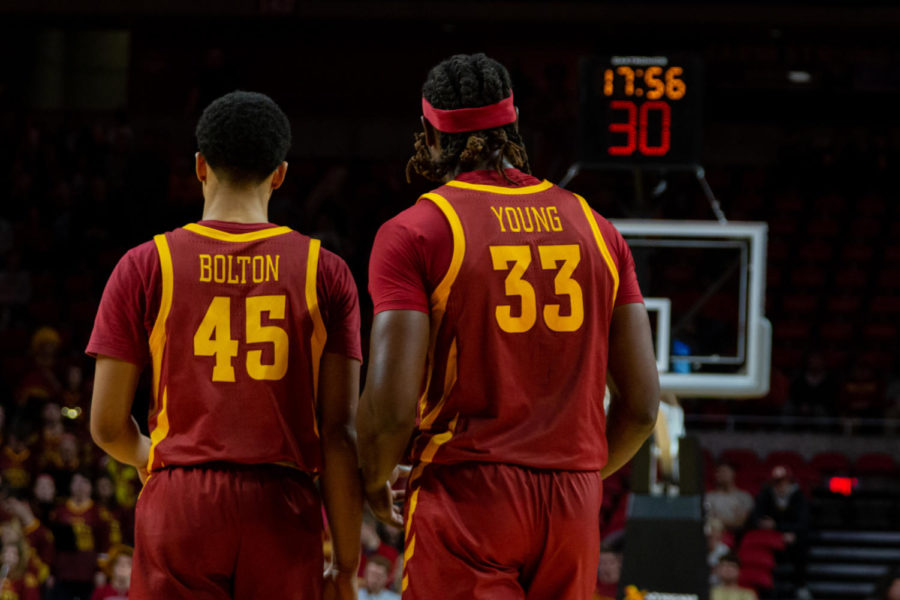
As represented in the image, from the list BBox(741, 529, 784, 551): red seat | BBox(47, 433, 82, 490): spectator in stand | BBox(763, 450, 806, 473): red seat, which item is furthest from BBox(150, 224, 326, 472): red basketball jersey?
BBox(763, 450, 806, 473): red seat

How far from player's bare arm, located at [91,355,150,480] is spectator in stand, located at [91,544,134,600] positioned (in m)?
6.60

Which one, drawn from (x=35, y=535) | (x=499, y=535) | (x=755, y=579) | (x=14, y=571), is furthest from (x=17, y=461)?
(x=499, y=535)

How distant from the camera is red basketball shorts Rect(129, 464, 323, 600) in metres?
3.02

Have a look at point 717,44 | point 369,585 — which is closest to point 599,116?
point 369,585

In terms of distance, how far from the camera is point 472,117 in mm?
3143

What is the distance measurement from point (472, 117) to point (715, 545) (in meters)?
8.51

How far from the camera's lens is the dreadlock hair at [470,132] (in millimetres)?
3133

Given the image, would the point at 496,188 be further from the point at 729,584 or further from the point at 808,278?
the point at 808,278

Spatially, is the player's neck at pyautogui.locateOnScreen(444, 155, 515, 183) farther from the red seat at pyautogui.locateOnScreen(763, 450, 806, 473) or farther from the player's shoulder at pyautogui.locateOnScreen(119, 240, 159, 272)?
the red seat at pyautogui.locateOnScreen(763, 450, 806, 473)

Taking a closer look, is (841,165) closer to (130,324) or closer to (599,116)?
(599,116)

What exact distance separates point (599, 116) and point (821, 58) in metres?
10.5

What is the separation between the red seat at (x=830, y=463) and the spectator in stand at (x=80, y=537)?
7.09 m

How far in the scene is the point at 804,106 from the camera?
1781cm

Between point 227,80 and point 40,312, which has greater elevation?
point 227,80
